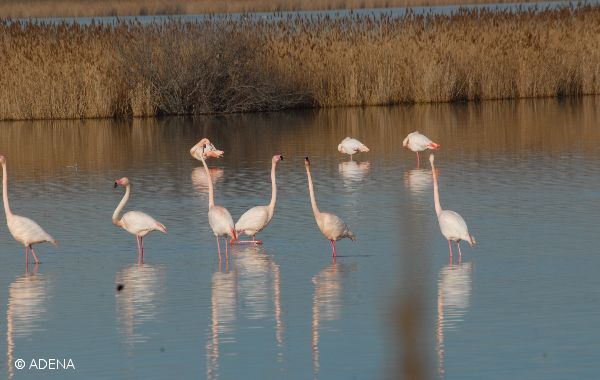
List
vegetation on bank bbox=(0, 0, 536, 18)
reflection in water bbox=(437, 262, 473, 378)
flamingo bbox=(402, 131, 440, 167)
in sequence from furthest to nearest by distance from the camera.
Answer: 1. vegetation on bank bbox=(0, 0, 536, 18)
2. flamingo bbox=(402, 131, 440, 167)
3. reflection in water bbox=(437, 262, 473, 378)

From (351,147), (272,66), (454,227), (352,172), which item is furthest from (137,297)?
(272,66)

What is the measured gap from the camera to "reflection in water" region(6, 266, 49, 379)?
740 cm

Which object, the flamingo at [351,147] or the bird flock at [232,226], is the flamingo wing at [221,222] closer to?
the bird flock at [232,226]

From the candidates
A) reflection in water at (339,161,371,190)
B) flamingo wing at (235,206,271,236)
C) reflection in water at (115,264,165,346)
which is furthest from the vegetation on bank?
reflection in water at (115,264,165,346)

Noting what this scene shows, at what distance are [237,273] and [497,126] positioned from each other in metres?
10.7

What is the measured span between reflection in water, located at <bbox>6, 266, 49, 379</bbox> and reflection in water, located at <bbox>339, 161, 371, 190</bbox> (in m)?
5.02

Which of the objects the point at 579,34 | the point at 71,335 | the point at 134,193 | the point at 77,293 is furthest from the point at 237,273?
the point at 579,34

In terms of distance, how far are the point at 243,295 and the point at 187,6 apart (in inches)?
1760

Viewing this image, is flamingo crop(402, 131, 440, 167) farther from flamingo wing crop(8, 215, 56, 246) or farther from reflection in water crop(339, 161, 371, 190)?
flamingo wing crop(8, 215, 56, 246)

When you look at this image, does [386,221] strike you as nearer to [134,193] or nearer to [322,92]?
[134,193]

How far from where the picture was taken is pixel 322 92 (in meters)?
22.8

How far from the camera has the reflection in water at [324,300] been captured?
7.02m

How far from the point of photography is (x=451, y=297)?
8.05 meters

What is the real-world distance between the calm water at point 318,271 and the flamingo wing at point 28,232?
0.73 ft
